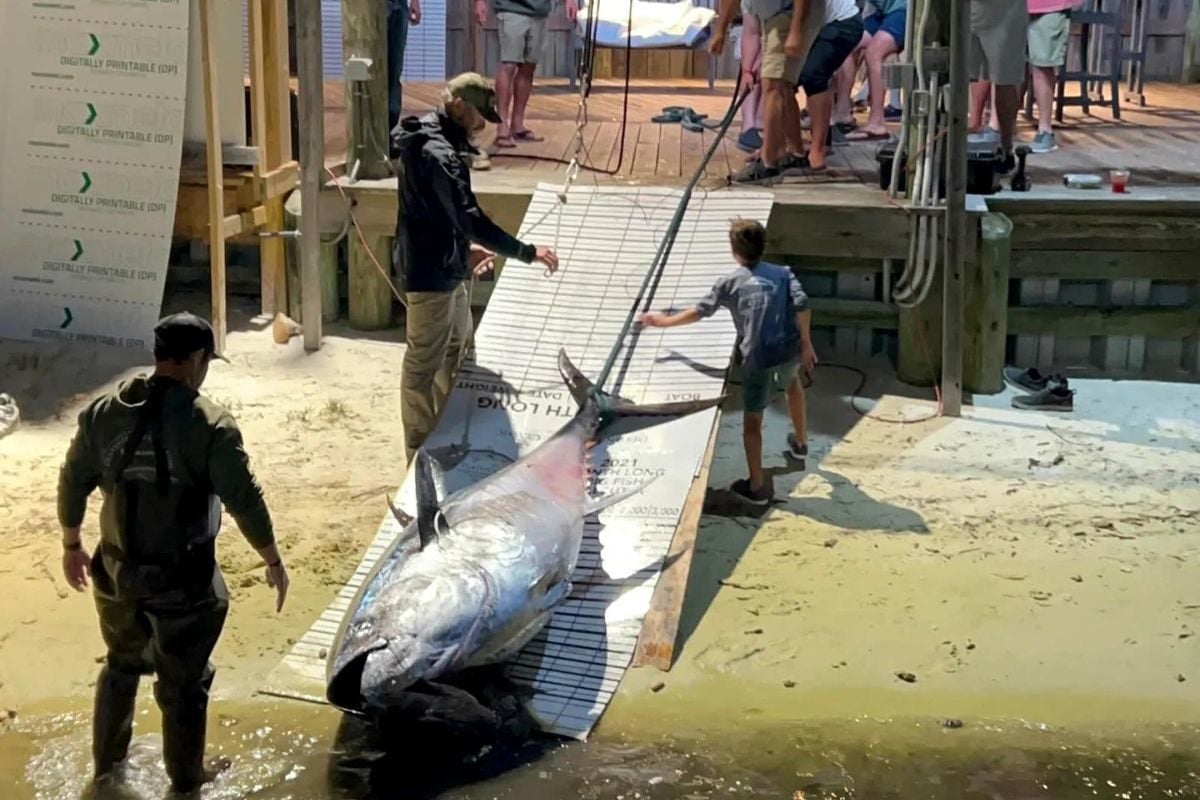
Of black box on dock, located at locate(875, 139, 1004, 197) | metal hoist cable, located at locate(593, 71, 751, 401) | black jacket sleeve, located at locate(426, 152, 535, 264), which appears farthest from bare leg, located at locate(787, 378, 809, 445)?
black box on dock, located at locate(875, 139, 1004, 197)

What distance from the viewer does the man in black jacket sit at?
499cm

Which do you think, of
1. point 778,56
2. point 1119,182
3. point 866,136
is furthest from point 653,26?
point 1119,182

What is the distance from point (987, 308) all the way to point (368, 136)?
3148 millimetres

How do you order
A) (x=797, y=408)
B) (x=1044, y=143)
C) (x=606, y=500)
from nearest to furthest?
(x=606, y=500), (x=797, y=408), (x=1044, y=143)

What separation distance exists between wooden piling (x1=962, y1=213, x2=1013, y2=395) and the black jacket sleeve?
7.94 ft

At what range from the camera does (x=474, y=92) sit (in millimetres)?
4941

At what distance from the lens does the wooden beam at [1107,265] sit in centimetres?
662

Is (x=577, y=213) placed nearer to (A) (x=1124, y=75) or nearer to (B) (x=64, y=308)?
(B) (x=64, y=308)

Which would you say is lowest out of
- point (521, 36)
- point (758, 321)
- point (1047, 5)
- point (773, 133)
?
point (758, 321)

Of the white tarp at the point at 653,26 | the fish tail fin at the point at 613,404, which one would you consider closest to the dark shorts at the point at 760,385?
the fish tail fin at the point at 613,404

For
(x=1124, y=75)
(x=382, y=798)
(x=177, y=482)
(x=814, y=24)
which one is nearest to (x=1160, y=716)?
(x=382, y=798)

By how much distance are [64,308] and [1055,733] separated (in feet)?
16.5

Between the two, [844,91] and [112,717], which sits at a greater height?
[844,91]

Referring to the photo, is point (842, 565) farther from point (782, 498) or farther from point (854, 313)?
point (854, 313)
